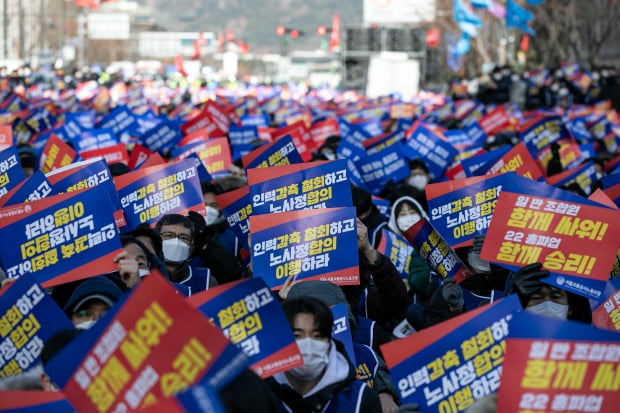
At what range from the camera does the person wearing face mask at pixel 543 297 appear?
5.99 metres

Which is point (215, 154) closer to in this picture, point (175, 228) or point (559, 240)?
point (175, 228)

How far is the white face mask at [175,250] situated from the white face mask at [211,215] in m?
1.77

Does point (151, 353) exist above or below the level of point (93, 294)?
above

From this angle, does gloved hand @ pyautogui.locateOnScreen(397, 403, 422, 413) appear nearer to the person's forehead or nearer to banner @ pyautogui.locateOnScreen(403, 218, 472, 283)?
banner @ pyautogui.locateOnScreen(403, 218, 472, 283)

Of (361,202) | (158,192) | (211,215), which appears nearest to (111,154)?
(211,215)

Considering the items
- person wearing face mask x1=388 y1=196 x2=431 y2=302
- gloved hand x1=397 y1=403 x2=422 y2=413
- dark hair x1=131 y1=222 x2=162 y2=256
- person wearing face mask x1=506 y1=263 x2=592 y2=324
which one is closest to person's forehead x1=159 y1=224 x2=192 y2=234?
dark hair x1=131 y1=222 x2=162 y2=256

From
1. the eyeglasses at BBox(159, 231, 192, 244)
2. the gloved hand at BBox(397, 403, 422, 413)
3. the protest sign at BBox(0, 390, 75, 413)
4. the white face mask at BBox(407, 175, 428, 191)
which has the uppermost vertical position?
the protest sign at BBox(0, 390, 75, 413)

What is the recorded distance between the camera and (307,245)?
6695 mm

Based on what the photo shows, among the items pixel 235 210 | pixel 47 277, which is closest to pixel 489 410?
pixel 47 277

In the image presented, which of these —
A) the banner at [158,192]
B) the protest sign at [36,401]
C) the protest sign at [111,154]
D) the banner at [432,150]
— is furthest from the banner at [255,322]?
the banner at [432,150]

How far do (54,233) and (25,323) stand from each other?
1191 millimetres

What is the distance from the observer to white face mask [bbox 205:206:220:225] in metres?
9.38

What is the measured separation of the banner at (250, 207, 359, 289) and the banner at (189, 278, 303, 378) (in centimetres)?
171

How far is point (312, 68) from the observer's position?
14300 cm
